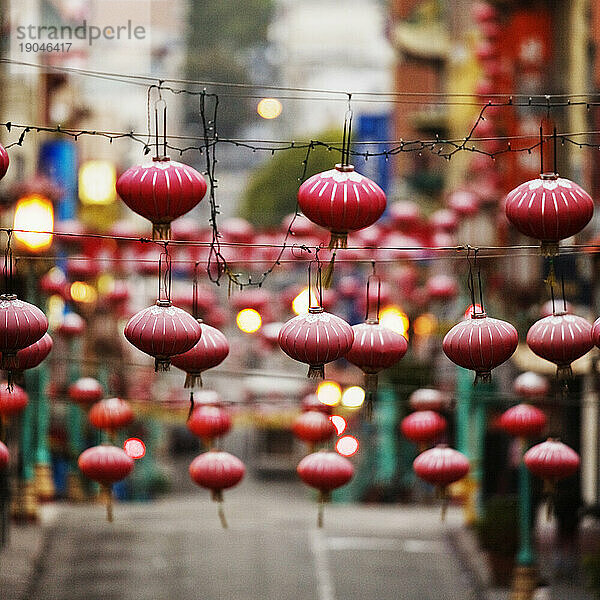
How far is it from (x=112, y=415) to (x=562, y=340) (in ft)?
19.7

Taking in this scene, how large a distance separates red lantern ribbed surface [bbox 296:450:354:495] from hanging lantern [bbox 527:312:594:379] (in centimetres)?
279

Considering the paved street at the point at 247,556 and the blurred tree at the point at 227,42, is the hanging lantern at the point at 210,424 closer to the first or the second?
the paved street at the point at 247,556

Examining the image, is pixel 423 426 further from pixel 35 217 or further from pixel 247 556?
pixel 35 217

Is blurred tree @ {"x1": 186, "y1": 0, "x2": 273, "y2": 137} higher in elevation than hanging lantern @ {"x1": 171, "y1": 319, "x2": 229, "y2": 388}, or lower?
higher

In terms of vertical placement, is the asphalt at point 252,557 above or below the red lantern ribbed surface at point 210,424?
below

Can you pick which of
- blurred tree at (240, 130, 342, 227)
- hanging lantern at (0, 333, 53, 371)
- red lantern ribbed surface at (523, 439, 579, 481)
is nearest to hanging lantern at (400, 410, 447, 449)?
red lantern ribbed surface at (523, 439, 579, 481)

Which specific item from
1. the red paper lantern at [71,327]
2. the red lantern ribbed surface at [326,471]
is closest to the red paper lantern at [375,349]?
the red lantern ribbed surface at [326,471]

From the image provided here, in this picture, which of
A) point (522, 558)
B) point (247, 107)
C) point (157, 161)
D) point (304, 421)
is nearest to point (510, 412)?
point (304, 421)

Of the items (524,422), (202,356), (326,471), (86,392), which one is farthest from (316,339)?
(86,392)

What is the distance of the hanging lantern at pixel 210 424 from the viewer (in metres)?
14.5

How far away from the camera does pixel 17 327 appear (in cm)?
994

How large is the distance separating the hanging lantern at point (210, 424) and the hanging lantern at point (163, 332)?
4356 mm

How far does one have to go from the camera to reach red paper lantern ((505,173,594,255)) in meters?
9.85

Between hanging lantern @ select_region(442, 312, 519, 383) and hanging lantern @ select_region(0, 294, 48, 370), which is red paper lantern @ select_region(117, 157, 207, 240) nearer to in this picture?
hanging lantern @ select_region(0, 294, 48, 370)
